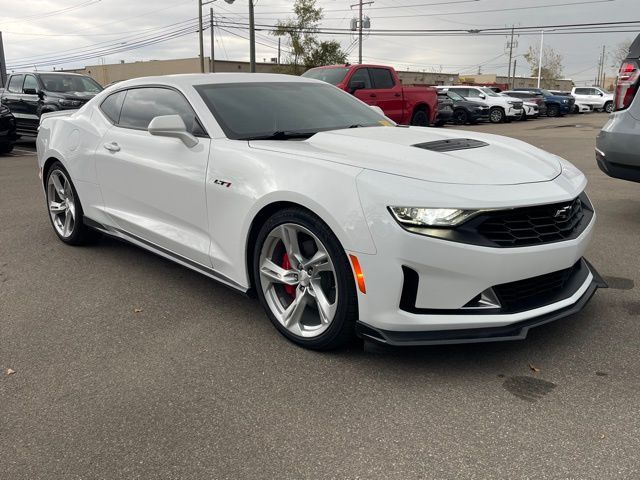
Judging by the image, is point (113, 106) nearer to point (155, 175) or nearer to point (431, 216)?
point (155, 175)

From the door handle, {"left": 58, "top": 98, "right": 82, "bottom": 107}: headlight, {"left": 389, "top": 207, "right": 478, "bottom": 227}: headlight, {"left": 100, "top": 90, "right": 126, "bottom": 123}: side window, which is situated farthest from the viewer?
{"left": 58, "top": 98, "right": 82, "bottom": 107}: headlight

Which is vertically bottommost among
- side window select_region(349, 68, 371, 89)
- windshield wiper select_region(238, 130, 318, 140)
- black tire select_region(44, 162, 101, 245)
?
black tire select_region(44, 162, 101, 245)

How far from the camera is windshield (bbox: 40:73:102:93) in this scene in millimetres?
13555

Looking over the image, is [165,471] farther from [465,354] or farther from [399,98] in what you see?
[399,98]

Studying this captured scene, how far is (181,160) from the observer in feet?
11.9

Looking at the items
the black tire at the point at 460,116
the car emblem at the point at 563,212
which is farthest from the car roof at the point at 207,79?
the black tire at the point at 460,116

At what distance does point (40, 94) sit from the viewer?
13.1 meters

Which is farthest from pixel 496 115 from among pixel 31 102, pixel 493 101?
pixel 31 102

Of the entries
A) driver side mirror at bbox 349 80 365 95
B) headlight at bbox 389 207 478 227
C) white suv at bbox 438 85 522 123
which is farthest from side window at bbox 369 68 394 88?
headlight at bbox 389 207 478 227

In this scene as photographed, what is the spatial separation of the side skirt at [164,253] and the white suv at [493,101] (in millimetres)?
22237

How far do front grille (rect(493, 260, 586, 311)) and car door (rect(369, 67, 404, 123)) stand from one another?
453 inches

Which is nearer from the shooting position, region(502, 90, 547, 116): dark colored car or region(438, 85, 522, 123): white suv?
region(438, 85, 522, 123): white suv

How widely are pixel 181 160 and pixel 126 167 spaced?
2.36ft

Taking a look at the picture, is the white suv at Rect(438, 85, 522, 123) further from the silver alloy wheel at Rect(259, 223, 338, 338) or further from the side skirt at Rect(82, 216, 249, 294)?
the silver alloy wheel at Rect(259, 223, 338, 338)
